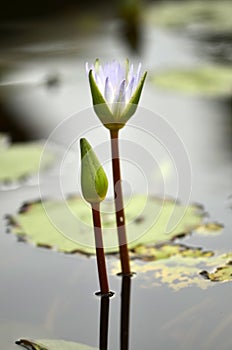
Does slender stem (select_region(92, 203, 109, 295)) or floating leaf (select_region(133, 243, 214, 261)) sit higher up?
floating leaf (select_region(133, 243, 214, 261))

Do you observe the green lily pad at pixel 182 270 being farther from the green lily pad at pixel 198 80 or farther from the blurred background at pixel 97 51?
the green lily pad at pixel 198 80

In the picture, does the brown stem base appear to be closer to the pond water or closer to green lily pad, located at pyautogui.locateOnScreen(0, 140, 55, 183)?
the pond water

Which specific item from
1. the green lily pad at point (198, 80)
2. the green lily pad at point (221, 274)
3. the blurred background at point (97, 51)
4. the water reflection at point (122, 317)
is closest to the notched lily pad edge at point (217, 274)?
the green lily pad at point (221, 274)

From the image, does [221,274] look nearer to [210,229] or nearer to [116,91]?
[210,229]

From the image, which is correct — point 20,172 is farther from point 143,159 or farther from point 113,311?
point 113,311

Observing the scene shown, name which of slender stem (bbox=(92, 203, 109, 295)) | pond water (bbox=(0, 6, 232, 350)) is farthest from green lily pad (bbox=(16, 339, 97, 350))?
slender stem (bbox=(92, 203, 109, 295))

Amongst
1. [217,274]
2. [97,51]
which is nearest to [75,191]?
[217,274]

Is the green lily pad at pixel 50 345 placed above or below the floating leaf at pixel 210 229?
below
